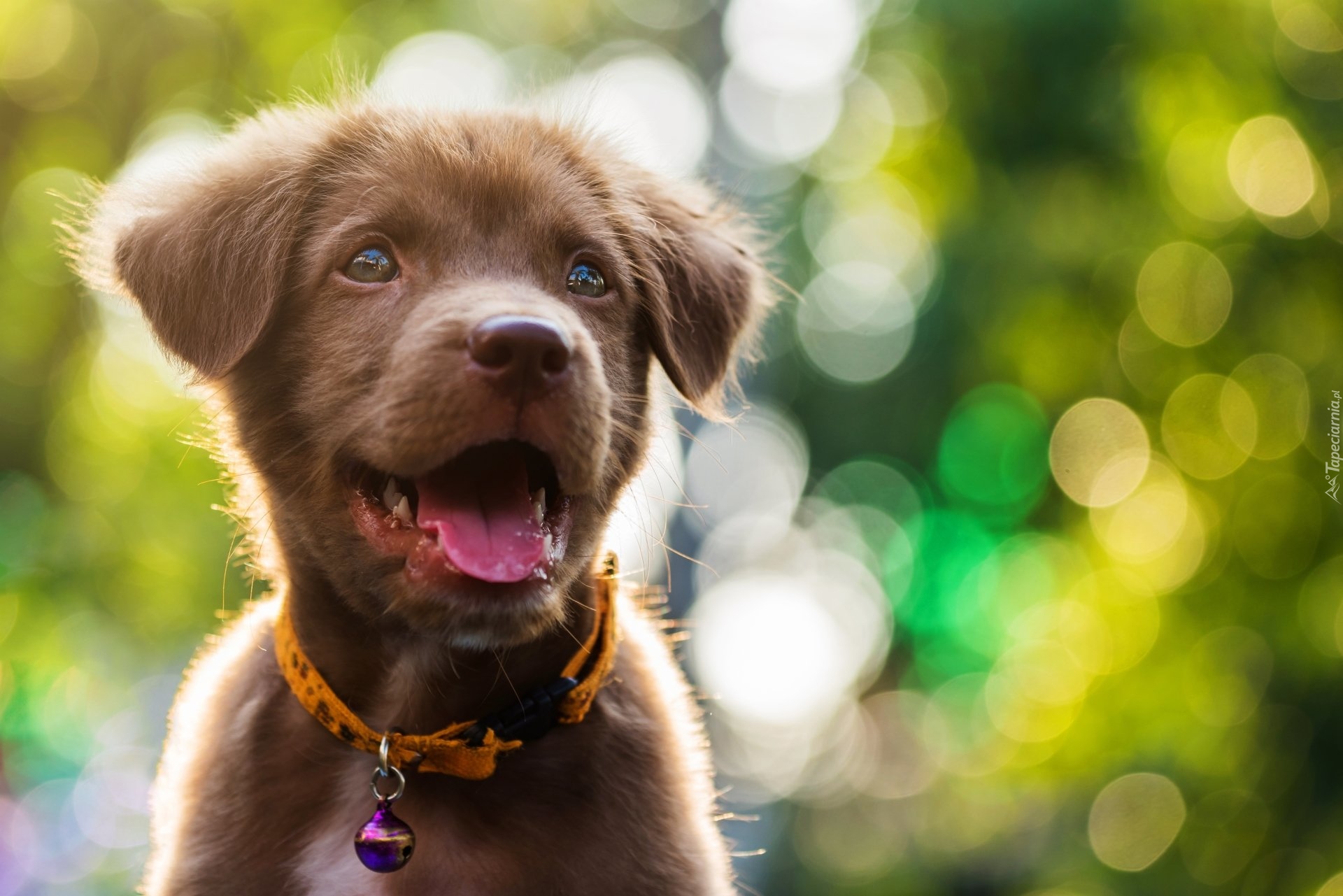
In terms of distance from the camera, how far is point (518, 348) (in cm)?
261

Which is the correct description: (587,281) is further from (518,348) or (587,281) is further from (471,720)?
(471,720)

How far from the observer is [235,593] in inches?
486

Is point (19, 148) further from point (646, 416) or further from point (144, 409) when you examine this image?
point (646, 416)

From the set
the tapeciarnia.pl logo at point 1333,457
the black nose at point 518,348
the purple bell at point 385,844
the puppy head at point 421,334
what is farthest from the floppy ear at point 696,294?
the tapeciarnia.pl logo at point 1333,457

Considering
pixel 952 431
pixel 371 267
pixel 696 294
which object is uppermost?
pixel 696 294

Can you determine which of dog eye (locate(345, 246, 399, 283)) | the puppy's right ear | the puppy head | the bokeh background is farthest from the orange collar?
the bokeh background

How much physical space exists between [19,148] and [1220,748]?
11.7 metres

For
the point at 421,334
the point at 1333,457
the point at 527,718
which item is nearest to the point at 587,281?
the point at 421,334

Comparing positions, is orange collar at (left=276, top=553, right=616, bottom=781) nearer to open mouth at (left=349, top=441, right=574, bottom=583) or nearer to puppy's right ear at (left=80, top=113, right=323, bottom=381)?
open mouth at (left=349, top=441, right=574, bottom=583)

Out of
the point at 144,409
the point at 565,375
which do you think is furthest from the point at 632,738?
the point at 144,409

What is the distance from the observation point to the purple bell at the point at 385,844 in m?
2.73

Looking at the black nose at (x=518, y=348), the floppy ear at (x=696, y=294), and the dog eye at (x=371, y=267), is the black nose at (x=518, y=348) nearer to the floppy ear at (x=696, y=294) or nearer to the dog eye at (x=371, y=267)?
the dog eye at (x=371, y=267)

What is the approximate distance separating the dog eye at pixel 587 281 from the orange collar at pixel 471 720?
34.5 inches

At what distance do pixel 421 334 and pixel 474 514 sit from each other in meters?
0.45
